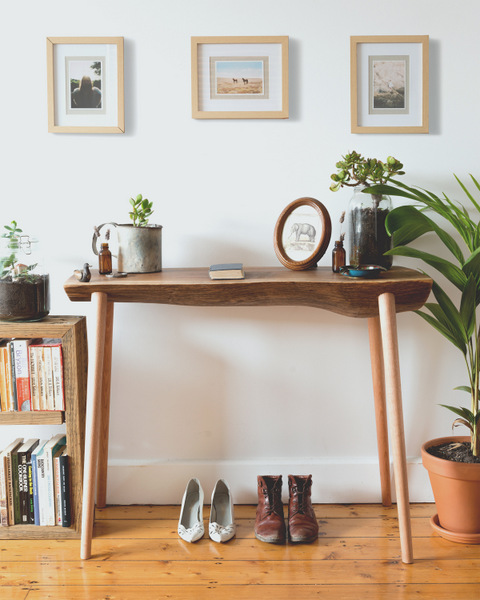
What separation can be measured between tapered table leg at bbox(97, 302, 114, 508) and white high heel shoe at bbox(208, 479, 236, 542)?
0.40m

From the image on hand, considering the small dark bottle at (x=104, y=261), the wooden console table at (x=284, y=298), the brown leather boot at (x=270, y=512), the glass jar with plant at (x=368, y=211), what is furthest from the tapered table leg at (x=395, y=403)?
the small dark bottle at (x=104, y=261)

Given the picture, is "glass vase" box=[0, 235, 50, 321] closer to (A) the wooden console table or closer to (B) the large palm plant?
(A) the wooden console table

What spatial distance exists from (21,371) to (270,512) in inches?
36.0

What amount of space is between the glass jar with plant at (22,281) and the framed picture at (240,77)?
2.41 ft

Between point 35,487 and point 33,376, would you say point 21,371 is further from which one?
point 35,487

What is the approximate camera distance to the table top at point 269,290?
1708 millimetres

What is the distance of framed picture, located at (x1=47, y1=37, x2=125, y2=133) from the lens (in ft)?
6.73

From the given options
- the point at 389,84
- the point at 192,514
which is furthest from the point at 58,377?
the point at 389,84

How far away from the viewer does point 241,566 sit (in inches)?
68.6

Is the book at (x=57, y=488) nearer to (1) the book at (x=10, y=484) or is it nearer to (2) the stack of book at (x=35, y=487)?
(2) the stack of book at (x=35, y=487)

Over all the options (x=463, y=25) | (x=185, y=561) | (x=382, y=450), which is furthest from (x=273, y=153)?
(x=185, y=561)

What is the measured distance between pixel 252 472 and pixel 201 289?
804 mm

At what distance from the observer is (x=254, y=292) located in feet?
5.70

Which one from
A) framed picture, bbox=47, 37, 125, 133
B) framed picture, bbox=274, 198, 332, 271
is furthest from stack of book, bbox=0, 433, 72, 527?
framed picture, bbox=47, 37, 125, 133
